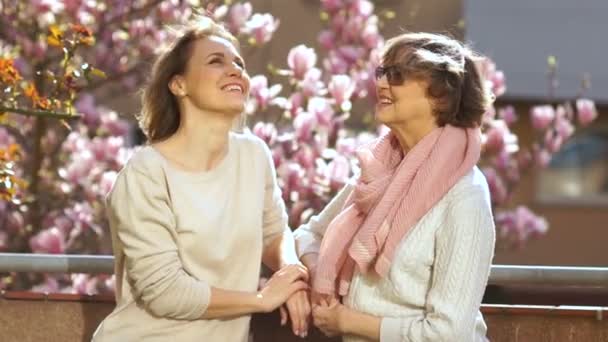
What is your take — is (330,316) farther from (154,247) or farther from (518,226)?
(518,226)

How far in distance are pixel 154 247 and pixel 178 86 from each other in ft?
1.67

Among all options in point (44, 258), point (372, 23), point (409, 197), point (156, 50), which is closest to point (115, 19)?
point (156, 50)

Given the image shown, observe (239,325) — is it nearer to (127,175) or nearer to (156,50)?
(127,175)

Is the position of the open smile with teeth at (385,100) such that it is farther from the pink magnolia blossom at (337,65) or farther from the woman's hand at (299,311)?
the pink magnolia blossom at (337,65)

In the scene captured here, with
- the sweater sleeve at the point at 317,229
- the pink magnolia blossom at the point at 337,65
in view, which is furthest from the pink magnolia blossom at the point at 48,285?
the sweater sleeve at the point at 317,229

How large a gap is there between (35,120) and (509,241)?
3077 millimetres

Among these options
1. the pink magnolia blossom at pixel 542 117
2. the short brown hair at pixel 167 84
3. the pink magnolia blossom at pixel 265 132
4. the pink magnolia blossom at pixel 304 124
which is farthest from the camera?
the pink magnolia blossom at pixel 542 117

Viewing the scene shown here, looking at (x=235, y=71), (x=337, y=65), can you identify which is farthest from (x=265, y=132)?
(x=235, y=71)

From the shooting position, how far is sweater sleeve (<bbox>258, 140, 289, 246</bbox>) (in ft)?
16.3

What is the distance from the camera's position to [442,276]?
447cm

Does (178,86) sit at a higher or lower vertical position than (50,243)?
higher

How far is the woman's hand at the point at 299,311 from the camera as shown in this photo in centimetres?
479

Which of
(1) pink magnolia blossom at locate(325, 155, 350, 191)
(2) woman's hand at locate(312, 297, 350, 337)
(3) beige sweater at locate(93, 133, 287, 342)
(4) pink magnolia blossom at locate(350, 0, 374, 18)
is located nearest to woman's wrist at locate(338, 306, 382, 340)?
(2) woman's hand at locate(312, 297, 350, 337)

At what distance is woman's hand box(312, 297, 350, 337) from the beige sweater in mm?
213
